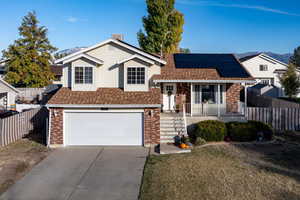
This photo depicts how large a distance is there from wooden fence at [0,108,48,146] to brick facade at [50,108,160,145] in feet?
8.35

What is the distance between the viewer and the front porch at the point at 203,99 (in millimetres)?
17703

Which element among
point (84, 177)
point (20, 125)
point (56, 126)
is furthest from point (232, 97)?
point (20, 125)

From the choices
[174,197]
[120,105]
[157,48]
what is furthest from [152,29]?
[174,197]

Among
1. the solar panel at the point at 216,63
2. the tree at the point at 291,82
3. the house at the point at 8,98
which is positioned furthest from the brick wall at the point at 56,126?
the tree at the point at 291,82

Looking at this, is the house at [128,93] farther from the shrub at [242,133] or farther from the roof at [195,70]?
the shrub at [242,133]

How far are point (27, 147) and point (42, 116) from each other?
237 inches

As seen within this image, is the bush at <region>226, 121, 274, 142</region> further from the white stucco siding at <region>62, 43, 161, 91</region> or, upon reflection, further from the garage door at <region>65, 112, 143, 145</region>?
the white stucco siding at <region>62, 43, 161, 91</region>

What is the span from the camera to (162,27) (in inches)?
1315

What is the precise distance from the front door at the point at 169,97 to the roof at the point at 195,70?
1.24 m

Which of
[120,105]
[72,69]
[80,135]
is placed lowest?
[80,135]

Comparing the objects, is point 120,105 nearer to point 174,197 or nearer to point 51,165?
point 51,165

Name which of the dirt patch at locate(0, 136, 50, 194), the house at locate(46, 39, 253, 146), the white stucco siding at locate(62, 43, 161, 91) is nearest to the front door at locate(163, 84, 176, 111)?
the house at locate(46, 39, 253, 146)

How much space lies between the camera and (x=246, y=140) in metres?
14.8

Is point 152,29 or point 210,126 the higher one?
point 152,29
